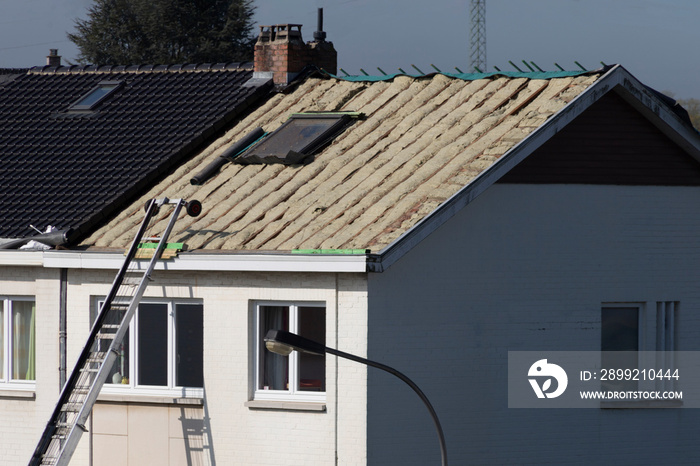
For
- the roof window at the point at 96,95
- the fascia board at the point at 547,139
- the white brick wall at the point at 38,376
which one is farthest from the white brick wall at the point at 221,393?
the roof window at the point at 96,95

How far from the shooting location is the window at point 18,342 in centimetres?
1817

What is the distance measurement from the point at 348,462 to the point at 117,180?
6.81 metres

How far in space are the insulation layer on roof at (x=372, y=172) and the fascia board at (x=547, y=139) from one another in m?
0.14

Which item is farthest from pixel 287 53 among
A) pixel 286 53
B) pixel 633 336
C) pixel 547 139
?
pixel 633 336

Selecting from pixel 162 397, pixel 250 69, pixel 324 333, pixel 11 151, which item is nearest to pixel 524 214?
pixel 324 333

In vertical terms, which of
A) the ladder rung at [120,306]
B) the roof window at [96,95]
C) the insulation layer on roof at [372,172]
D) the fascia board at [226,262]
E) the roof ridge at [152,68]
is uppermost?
the roof ridge at [152,68]

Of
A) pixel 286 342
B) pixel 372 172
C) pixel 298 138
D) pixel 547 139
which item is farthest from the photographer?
pixel 298 138

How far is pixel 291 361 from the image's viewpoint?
16344mm

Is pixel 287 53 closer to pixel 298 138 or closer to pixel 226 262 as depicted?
pixel 298 138

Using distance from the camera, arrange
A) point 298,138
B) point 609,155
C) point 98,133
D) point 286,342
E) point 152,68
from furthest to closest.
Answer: point 152,68 → point 98,133 → point 298,138 → point 609,155 → point 286,342

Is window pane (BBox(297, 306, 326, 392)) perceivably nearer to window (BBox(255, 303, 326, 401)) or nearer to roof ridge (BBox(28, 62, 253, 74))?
window (BBox(255, 303, 326, 401))

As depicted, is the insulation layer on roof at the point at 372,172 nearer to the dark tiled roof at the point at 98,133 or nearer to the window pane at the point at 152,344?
the dark tiled roof at the point at 98,133

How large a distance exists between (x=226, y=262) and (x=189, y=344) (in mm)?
1728

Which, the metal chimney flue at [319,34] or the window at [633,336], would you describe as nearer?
the window at [633,336]
